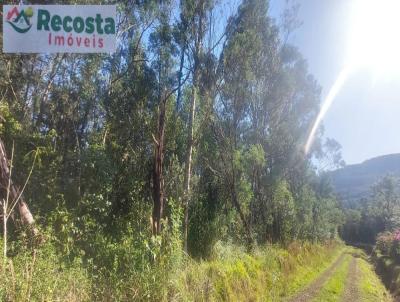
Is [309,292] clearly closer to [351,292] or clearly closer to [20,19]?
[351,292]

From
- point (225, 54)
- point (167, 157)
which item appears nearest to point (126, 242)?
point (167, 157)

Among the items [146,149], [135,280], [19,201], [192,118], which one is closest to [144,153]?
[146,149]

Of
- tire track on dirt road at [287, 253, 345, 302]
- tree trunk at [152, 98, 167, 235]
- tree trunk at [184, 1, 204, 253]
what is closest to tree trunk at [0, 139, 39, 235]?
tree trunk at [152, 98, 167, 235]

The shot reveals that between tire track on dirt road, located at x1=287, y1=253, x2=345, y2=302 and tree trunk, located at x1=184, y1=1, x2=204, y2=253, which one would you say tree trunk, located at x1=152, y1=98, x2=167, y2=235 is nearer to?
tree trunk, located at x1=184, y1=1, x2=204, y2=253

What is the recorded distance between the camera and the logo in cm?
466

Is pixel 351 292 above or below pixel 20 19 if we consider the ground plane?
below

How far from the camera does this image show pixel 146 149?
14945 mm

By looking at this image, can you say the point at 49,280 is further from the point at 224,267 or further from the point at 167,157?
the point at 167,157

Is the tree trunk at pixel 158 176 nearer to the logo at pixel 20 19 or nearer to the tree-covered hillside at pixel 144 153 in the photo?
the tree-covered hillside at pixel 144 153

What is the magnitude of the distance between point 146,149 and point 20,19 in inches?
406

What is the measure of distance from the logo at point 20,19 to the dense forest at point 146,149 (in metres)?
2.11

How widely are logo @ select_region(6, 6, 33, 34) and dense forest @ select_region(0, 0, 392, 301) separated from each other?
2113 millimetres

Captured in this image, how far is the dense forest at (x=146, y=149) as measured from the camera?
8868 millimetres

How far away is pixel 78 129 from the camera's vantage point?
2052cm
